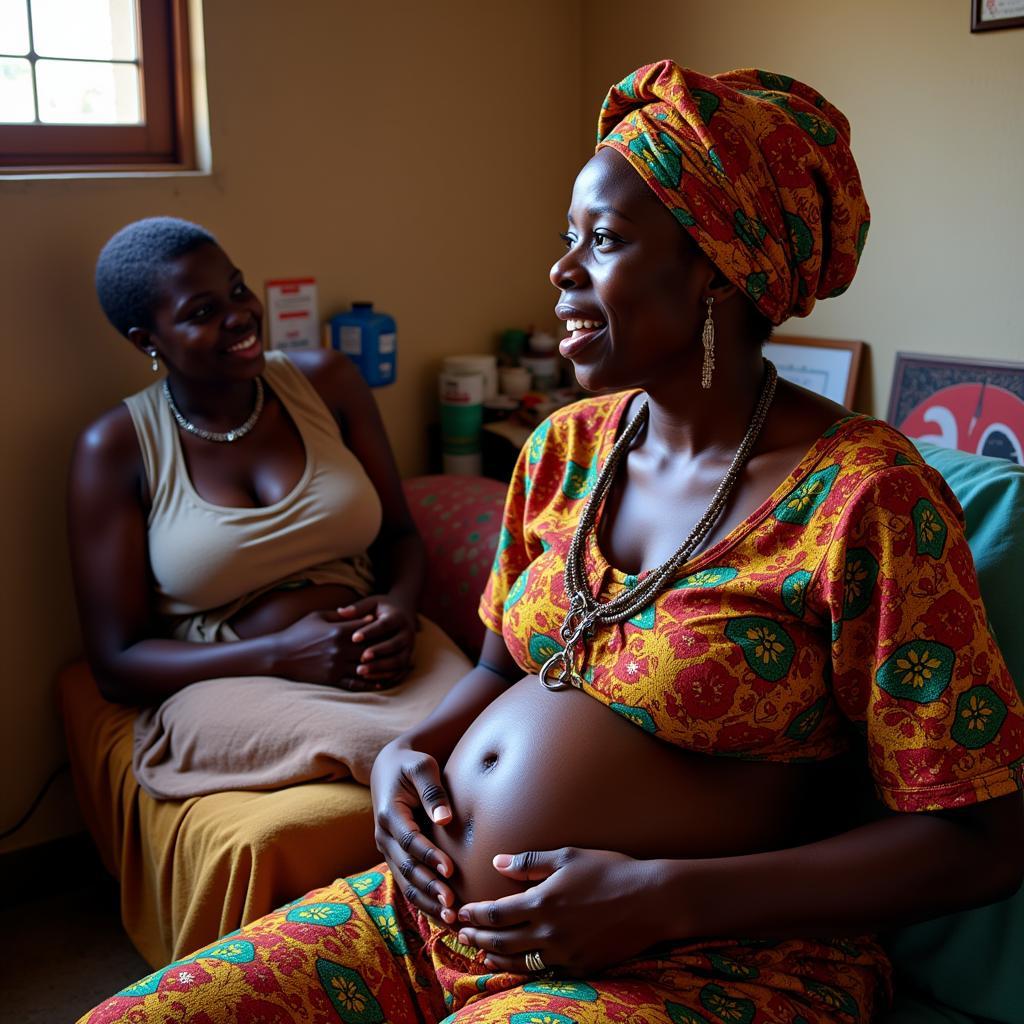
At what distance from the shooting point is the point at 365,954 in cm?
129

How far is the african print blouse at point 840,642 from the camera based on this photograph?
3.54 ft

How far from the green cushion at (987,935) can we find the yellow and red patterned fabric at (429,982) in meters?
0.07

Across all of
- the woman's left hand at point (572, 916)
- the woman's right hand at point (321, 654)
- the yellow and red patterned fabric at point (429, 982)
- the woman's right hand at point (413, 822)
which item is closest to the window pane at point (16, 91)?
the woman's right hand at point (321, 654)

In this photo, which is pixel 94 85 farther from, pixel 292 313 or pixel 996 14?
pixel 996 14

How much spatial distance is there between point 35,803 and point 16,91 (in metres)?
1.44

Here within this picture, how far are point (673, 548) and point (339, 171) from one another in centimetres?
158

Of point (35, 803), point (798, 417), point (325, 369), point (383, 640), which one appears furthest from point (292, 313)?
point (798, 417)

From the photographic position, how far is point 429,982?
130cm

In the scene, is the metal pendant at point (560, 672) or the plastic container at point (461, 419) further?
the plastic container at point (461, 419)

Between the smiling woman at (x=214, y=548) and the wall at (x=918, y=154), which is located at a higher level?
the wall at (x=918, y=154)

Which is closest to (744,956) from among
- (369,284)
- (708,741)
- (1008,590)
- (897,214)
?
(708,741)

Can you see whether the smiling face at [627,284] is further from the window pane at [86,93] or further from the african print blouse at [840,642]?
the window pane at [86,93]

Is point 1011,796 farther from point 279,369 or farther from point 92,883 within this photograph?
point 92,883

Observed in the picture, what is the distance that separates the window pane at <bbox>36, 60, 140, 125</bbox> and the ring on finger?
6.12 ft
